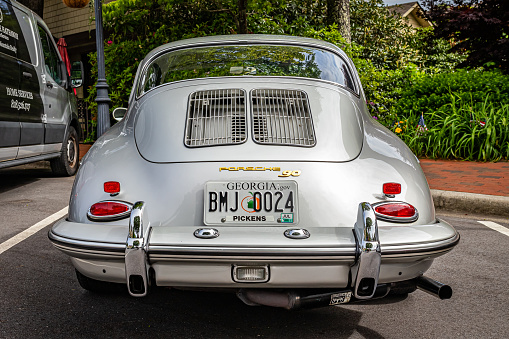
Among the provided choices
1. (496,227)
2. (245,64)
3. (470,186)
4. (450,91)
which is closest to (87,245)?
(245,64)

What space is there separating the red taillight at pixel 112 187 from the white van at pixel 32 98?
4.05 m

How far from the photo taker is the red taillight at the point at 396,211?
256 cm

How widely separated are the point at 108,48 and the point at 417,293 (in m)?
10.1

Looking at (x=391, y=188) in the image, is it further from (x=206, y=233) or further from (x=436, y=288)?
(x=206, y=233)

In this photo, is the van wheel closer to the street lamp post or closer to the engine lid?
the street lamp post

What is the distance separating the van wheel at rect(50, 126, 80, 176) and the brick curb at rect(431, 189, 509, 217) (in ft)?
17.5

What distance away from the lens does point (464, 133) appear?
877 centimetres

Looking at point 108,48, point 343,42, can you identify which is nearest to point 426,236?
point 343,42

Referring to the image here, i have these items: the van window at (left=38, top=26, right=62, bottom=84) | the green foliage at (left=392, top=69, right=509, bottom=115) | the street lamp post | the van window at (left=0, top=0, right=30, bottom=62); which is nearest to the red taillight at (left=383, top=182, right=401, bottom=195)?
the van window at (left=0, top=0, right=30, bottom=62)

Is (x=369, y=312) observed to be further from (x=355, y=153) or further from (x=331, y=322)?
(x=355, y=153)

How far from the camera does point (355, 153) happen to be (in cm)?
282

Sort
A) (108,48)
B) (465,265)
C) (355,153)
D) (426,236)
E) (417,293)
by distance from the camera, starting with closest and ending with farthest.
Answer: (426,236) < (355,153) < (417,293) < (465,265) < (108,48)

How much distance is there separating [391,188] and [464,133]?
6.73 m

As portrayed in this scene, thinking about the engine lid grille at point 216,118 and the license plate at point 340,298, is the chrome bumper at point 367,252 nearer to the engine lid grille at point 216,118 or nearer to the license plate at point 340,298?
the license plate at point 340,298
